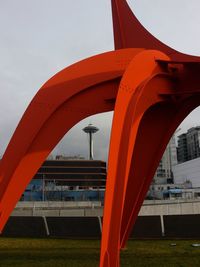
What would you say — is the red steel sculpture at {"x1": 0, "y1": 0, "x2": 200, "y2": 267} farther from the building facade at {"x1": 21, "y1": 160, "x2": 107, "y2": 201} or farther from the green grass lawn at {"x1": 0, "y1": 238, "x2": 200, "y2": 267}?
the building facade at {"x1": 21, "y1": 160, "x2": 107, "y2": 201}

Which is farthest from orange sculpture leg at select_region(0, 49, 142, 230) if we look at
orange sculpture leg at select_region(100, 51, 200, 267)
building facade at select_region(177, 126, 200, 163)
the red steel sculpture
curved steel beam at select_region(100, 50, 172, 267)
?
building facade at select_region(177, 126, 200, 163)

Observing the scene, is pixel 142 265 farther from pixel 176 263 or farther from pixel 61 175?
pixel 61 175

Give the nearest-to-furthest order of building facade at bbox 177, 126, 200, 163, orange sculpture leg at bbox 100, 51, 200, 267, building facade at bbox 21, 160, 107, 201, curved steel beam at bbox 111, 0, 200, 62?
orange sculpture leg at bbox 100, 51, 200, 267 < curved steel beam at bbox 111, 0, 200, 62 < building facade at bbox 21, 160, 107, 201 < building facade at bbox 177, 126, 200, 163

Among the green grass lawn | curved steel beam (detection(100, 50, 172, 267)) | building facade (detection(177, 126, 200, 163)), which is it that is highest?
building facade (detection(177, 126, 200, 163))

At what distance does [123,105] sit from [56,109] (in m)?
3.52

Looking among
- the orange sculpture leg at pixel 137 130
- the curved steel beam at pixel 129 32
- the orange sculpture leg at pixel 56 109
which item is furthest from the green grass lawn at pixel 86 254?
the curved steel beam at pixel 129 32

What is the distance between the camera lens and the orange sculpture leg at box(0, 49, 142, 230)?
1154 centimetres

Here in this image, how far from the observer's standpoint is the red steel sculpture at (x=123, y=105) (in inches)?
419

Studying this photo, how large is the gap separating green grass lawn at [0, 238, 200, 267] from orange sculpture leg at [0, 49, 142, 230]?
2423 millimetres

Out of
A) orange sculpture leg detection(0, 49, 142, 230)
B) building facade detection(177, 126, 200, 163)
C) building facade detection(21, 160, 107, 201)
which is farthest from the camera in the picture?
building facade detection(177, 126, 200, 163)

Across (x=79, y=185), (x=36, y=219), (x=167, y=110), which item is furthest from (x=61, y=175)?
(x=167, y=110)

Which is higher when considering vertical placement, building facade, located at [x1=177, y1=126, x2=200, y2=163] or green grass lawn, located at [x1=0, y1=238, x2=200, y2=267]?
building facade, located at [x1=177, y1=126, x2=200, y2=163]

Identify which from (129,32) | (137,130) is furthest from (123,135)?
(129,32)

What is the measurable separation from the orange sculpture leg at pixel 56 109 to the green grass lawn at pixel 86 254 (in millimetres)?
2423
